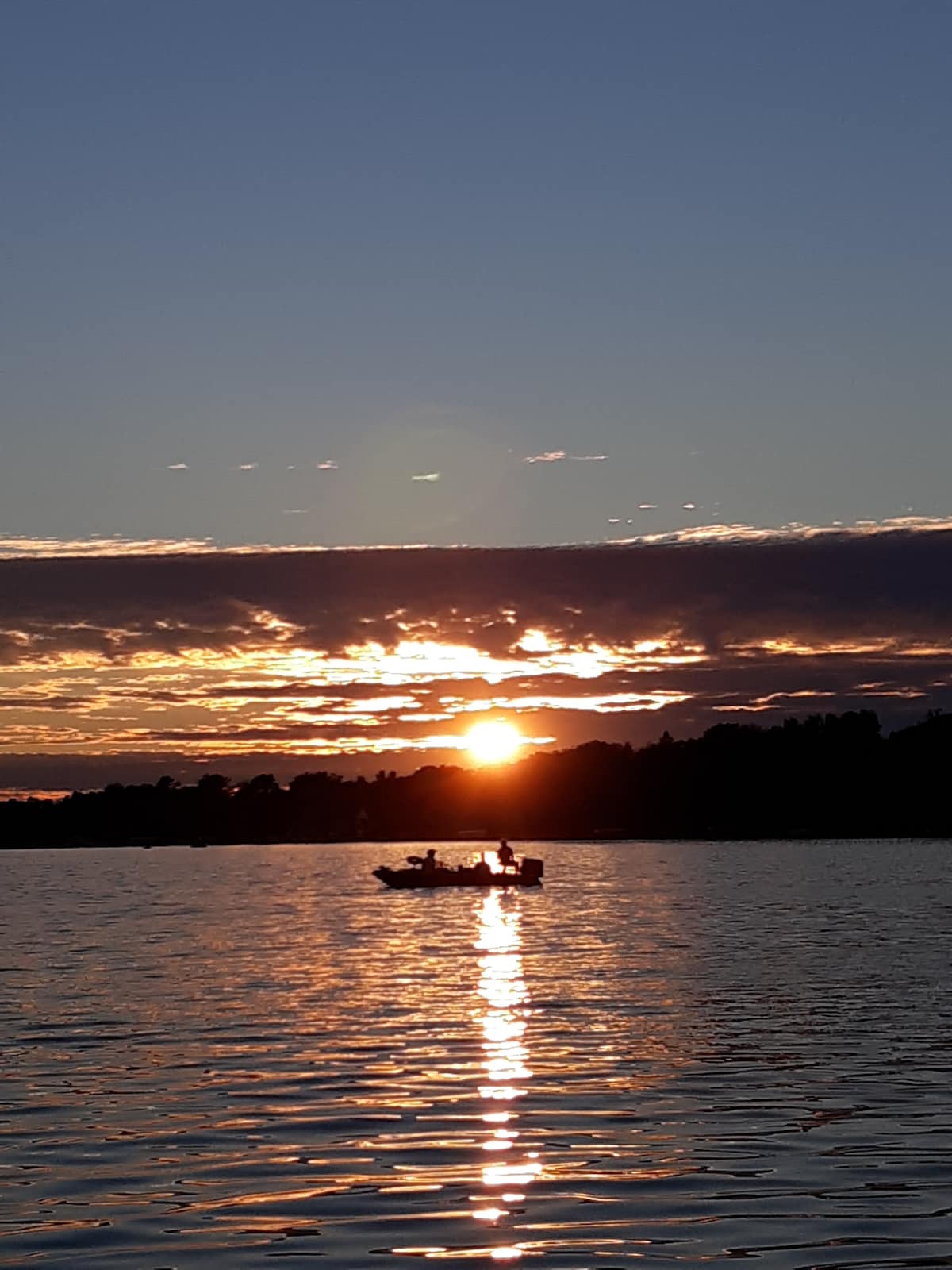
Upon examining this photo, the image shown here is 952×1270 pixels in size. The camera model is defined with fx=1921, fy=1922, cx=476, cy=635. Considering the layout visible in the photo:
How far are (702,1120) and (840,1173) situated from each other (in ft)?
15.7

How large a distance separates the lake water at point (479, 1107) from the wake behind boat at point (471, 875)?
60807 millimetres

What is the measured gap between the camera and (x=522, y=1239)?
74.3 ft

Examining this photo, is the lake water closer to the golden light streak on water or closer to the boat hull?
the golden light streak on water

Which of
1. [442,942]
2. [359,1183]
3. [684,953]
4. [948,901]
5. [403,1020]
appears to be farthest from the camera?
[948,901]

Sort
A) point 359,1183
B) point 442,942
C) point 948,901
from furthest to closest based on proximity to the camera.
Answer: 1. point 948,901
2. point 442,942
3. point 359,1183

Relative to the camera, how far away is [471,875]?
134 m

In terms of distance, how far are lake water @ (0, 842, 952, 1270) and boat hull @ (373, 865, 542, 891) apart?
60.8 m

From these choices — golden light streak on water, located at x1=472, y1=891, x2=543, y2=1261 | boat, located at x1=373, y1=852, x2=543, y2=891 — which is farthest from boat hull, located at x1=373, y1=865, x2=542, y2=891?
golden light streak on water, located at x1=472, y1=891, x2=543, y2=1261

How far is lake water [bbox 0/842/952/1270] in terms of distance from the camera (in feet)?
75.4

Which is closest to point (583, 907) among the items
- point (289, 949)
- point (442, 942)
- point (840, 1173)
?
point (442, 942)

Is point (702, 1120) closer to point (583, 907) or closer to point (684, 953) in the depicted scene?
point (684, 953)

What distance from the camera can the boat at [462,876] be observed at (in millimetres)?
132750

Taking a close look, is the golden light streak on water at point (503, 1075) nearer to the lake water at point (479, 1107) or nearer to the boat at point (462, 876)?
the lake water at point (479, 1107)

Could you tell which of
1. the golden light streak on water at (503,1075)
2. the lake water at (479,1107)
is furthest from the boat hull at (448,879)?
the lake water at (479,1107)
